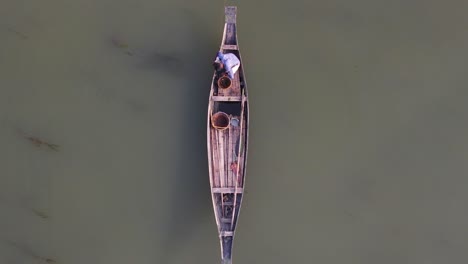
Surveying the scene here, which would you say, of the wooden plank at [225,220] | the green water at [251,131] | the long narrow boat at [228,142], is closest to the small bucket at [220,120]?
the long narrow boat at [228,142]

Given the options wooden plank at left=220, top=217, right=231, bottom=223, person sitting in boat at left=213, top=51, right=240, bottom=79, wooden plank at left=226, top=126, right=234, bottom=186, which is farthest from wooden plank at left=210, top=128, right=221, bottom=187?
person sitting in boat at left=213, top=51, right=240, bottom=79

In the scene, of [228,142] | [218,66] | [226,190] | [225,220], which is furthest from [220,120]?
[225,220]

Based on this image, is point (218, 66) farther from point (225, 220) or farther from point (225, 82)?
point (225, 220)

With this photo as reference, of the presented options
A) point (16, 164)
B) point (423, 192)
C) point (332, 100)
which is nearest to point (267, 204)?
point (332, 100)

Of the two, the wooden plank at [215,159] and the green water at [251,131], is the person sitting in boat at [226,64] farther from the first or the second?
the wooden plank at [215,159]

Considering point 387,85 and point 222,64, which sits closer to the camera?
point 222,64

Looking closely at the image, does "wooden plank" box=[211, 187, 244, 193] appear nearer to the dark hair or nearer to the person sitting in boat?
the person sitting in boat

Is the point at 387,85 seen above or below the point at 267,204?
above

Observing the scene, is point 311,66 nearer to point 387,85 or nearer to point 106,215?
point 387,85
